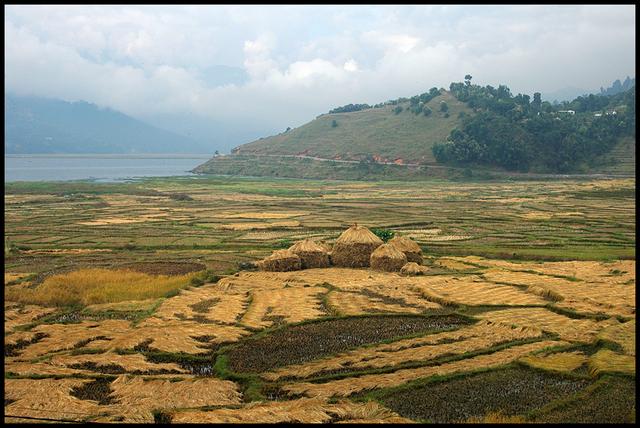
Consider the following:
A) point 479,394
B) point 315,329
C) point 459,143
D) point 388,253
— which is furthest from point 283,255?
point 459,143

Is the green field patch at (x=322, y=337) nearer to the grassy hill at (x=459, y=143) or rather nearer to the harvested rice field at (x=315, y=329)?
the harvested rice field at (x=315, y=329)

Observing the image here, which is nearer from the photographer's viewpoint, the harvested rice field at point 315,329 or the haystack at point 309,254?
the harvested rice field at point 315,329

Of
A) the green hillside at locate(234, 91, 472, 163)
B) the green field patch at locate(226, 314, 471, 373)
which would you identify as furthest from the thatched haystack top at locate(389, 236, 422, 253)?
the green hillside at locate(234, 91, 472, 163)

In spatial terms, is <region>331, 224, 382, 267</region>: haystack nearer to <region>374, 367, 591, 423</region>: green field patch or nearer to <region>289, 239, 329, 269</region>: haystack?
<region>289, 239, 329, 269</region>: haystack

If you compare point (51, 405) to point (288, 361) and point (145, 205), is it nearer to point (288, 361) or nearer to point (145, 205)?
point (288, 361)

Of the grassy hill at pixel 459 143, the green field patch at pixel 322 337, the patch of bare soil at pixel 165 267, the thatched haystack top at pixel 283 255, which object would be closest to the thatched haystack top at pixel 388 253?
the thatched haystack top at pixel 283 255

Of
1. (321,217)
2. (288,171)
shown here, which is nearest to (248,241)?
(321,217)
